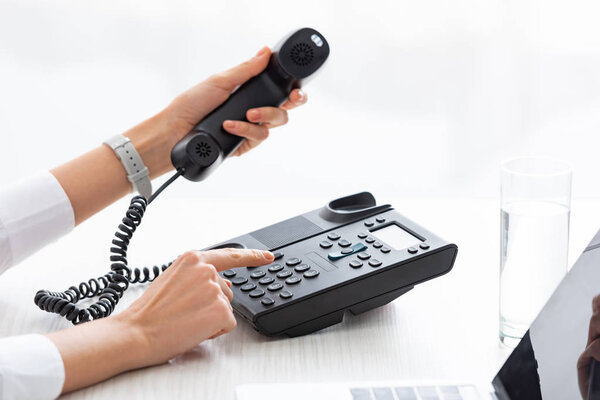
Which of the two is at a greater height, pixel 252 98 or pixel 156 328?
pixel 252 98

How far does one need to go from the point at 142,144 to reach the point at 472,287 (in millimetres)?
509

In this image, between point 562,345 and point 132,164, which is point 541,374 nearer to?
point 562,345

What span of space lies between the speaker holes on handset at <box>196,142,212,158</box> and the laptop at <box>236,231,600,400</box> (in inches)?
15.8

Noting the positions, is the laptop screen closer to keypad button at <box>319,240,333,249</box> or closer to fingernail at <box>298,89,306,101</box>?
keypad button at <box>319,240,333,249</box>

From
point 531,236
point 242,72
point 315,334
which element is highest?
point 242,72

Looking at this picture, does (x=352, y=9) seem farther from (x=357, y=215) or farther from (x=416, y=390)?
(x=416, y=390)

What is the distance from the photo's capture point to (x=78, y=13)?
2189 mm

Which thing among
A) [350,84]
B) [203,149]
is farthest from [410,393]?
[350,84]

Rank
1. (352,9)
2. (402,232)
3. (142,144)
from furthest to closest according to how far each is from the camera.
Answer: (352,9) → (142,144) → (402,232)

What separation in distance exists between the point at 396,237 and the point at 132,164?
42 centimetres

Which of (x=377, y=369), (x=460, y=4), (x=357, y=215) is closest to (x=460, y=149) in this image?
(x=460, y=4)

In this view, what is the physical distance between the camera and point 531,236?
0.77 m

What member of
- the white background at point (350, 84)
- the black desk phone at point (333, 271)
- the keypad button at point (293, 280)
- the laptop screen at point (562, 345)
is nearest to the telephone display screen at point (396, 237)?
the black desk phone at point (333, 271)

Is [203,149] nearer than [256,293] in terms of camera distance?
No
